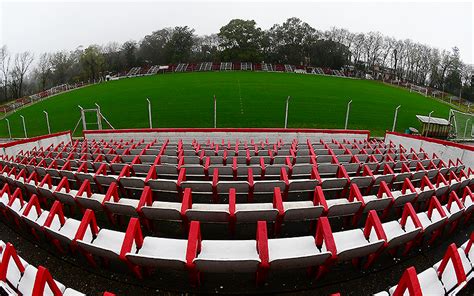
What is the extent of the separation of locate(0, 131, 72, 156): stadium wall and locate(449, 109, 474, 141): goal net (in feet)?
70.2

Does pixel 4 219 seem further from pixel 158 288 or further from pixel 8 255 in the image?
pixel 158 288

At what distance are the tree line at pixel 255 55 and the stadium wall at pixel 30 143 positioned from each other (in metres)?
54.9

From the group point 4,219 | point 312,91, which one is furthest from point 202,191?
point 312,91

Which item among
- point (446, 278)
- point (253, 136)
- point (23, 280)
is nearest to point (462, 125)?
point (253, 136)

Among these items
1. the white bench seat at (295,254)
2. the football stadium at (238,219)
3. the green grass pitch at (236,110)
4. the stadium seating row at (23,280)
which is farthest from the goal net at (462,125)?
the stadium seating row at (23,280)

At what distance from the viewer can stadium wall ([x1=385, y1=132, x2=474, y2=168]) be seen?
779 cm

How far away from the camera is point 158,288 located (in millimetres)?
2955

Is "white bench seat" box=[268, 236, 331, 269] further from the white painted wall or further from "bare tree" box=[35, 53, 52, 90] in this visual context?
"bare tree" box=[35, 53, 52, 90]

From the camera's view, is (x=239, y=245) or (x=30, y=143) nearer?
(x=239, y=245)

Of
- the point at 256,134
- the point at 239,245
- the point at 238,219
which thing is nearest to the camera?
the point at 239,245

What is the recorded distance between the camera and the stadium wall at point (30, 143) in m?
10.1

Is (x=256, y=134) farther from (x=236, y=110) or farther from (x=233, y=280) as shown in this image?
(x=236, y=110)

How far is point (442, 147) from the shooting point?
894 centimetres

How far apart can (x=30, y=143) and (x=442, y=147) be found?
15.5 metres
